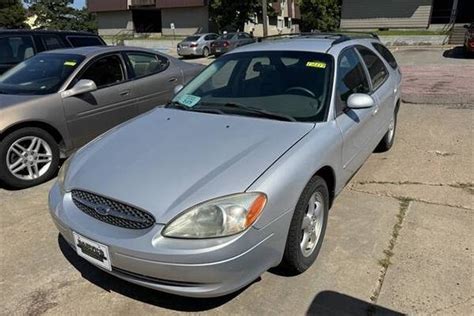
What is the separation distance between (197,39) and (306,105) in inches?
981

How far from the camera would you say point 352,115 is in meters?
3.75

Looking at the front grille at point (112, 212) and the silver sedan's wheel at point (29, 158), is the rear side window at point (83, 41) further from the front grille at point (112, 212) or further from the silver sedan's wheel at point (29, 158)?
the front grille at point (112, 212)

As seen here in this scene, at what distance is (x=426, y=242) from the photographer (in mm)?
3488

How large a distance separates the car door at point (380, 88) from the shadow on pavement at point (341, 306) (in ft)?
7.08

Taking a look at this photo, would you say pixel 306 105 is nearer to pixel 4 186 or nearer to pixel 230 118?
pixel 230 118

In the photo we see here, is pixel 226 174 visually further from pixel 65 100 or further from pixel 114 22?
pixel 114 22

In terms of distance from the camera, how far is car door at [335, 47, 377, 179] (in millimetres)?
3594

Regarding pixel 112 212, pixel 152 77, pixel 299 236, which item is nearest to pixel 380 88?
pixel 299 236

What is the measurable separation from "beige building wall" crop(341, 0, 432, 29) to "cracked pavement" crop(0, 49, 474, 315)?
27.7 m

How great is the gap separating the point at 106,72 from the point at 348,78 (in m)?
3.27

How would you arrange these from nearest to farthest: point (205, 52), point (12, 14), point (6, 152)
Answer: point (6, 152) < point (205, 52) < point (12, 14)

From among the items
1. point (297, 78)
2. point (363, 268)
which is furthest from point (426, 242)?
point (297, 78)

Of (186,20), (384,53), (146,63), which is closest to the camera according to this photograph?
(384,53)

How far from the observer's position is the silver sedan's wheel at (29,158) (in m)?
4.70
